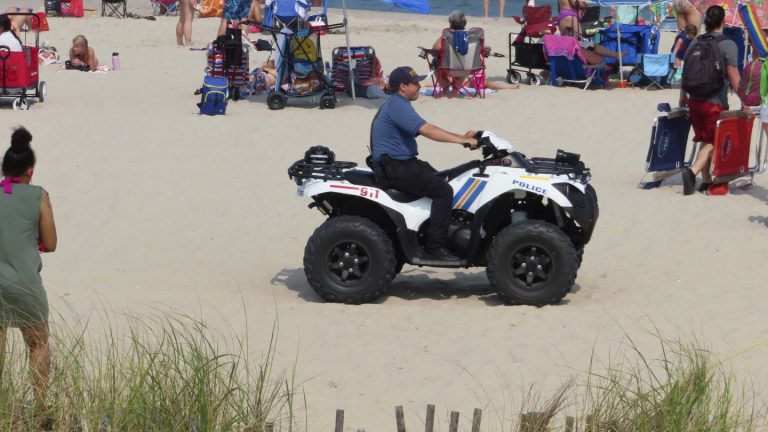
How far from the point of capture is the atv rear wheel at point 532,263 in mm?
8086

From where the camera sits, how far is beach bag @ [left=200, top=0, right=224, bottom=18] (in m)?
29.2

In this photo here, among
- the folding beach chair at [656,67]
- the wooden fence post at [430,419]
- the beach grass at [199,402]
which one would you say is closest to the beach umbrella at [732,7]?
the folding beach chair at [656,67]

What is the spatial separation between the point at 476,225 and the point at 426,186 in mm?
428

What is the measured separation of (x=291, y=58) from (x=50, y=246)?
11341 millimetres

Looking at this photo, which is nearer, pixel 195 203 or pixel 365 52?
pixel 195 203

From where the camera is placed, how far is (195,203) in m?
11.9

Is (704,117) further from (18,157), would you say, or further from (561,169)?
(18,157)

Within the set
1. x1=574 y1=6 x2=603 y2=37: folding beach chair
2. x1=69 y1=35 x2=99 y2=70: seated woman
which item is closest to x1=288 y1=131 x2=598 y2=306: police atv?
x1=574 y1=6 x2=603 y2=37: folding beach chair

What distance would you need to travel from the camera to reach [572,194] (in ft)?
27.0

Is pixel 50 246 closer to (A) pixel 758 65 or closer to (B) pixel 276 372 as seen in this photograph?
→ (B) pixel 276 372

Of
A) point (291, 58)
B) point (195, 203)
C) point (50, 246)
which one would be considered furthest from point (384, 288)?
point (291, 58)

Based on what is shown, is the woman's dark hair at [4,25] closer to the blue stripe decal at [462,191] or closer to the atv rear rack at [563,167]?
the blue stripe decal at [462,191]

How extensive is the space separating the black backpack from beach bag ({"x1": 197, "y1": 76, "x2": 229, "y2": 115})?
6660mm

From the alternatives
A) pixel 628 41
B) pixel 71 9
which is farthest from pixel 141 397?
pixel 71 9
